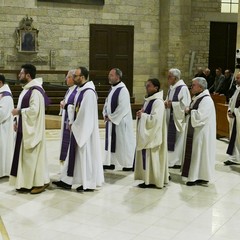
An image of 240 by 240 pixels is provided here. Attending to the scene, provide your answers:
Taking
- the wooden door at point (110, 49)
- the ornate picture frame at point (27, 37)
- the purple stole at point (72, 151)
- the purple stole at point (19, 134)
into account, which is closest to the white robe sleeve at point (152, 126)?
the purple stole at point (72, 151)

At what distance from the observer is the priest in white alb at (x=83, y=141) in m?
6.78

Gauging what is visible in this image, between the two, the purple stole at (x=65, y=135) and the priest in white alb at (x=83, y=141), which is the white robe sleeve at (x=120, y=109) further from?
the priest in white alb at (x=83, y=141)

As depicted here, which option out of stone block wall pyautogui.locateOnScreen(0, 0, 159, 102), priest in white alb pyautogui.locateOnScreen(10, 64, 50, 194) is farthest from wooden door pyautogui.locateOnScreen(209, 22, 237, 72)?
priest in white alb pyautogui.locateOnScreen(10, 64, 50, 194)

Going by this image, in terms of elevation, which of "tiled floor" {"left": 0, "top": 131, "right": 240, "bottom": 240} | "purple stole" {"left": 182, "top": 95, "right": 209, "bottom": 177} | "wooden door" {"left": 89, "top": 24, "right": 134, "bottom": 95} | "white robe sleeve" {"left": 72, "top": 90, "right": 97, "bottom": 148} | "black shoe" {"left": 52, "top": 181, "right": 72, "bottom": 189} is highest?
"wooden door" {"left": 89, "top": 24, "right": 134, "bottom": 95}

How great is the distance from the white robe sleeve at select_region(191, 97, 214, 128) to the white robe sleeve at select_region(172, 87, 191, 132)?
1172 mm

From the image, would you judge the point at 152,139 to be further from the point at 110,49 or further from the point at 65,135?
the point at 110,49

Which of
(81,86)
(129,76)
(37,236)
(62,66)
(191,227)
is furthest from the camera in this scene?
(129,76)

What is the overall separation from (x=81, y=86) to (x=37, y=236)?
95.8 inches

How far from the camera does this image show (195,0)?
60.6ft

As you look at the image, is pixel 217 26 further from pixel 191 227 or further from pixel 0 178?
pixel 191 227

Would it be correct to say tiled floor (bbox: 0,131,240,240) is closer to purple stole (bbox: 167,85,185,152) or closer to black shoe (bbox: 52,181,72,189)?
black shoe (bbox: 52,181,72,189)

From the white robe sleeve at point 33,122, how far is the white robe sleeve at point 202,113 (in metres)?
Answer: 2.14

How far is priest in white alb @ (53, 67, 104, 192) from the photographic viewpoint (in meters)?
6.78

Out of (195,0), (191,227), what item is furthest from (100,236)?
(195,0)
